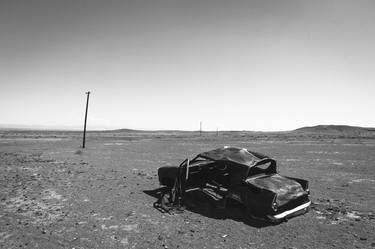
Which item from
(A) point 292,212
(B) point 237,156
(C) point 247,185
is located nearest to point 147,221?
(C) point 247,185

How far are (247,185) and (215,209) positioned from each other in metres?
1.43

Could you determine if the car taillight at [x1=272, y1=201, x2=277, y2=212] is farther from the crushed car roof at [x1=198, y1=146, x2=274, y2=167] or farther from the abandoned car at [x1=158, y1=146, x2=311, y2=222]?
the crushed car roof at [x1=198, y1=146, x2=274, y2=167]

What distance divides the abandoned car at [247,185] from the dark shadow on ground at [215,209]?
19 cm

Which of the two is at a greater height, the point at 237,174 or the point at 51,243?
the point at 237,174

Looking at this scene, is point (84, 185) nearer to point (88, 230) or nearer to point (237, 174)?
point (88, 230)

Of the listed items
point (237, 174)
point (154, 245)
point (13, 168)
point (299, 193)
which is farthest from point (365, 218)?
point (13, 168)

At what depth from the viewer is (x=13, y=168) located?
47.0 ft

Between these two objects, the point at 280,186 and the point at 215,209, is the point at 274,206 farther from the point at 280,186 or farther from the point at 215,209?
the point at 215,209

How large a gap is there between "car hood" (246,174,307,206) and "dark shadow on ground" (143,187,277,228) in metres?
0.72

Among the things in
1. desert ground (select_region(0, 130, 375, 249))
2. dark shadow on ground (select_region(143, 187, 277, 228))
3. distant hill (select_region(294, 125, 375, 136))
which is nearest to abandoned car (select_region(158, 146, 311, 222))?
dark shadow on ground (select_region(143, 187, 277, 228))

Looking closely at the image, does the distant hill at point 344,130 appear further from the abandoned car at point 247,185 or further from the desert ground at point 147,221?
the abandoned car at point 247,185

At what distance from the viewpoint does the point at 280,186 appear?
6.62 m

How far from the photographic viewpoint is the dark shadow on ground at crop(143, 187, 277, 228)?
259 inches

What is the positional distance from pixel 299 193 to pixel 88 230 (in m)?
5.17
